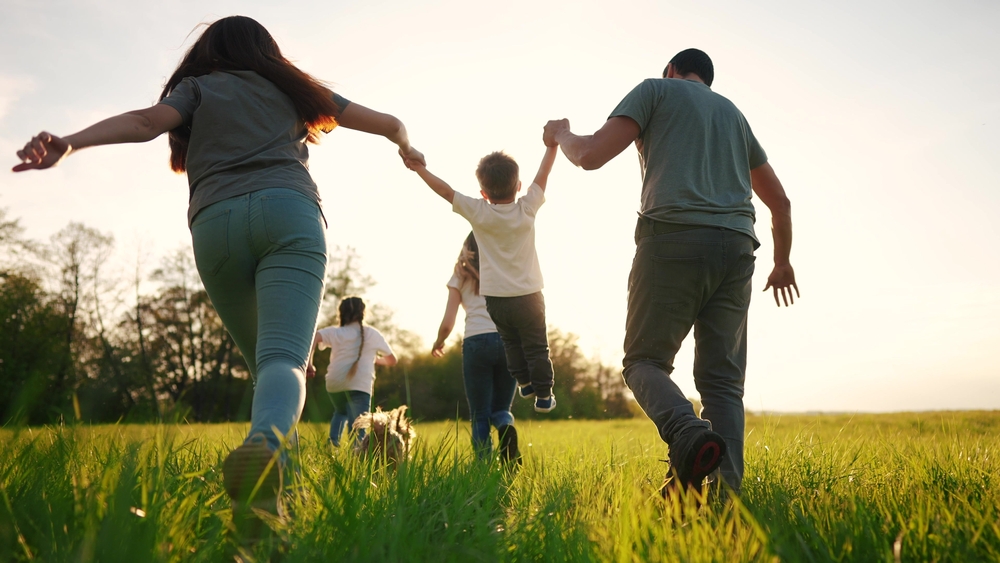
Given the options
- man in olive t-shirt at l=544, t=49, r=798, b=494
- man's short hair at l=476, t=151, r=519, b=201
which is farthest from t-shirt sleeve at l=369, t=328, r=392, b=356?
man in olive t-shirt at l=544, t=49, r=798, b=494

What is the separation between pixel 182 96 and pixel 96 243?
1219 inches

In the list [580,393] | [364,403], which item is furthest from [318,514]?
[580,393]

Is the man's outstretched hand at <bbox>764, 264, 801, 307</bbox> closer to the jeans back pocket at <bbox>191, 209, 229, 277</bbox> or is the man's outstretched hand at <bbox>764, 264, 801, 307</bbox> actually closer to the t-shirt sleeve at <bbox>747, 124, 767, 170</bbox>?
the t-shirt sleeve at <bbox>747, 124, 767, 170</bbox>

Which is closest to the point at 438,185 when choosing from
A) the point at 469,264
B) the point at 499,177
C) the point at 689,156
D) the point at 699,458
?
the point at 499,177

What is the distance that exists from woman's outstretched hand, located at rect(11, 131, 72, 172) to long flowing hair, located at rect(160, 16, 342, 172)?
2.08ft

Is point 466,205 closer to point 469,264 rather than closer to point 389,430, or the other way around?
point 469,264

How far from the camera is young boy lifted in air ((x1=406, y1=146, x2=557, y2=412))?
549 cm

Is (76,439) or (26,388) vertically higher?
(26,388)

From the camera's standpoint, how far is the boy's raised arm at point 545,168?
18.6 ft

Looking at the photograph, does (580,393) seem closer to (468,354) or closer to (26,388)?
(468,354)

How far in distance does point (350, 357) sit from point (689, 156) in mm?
5812

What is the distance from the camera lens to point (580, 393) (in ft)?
87.7

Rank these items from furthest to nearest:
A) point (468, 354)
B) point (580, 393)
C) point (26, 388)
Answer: point (580, 393) → point (468, 354) → point (26, 388)

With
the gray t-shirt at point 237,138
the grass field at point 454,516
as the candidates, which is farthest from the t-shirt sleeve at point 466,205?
the gray t-shirt at point 237,138
